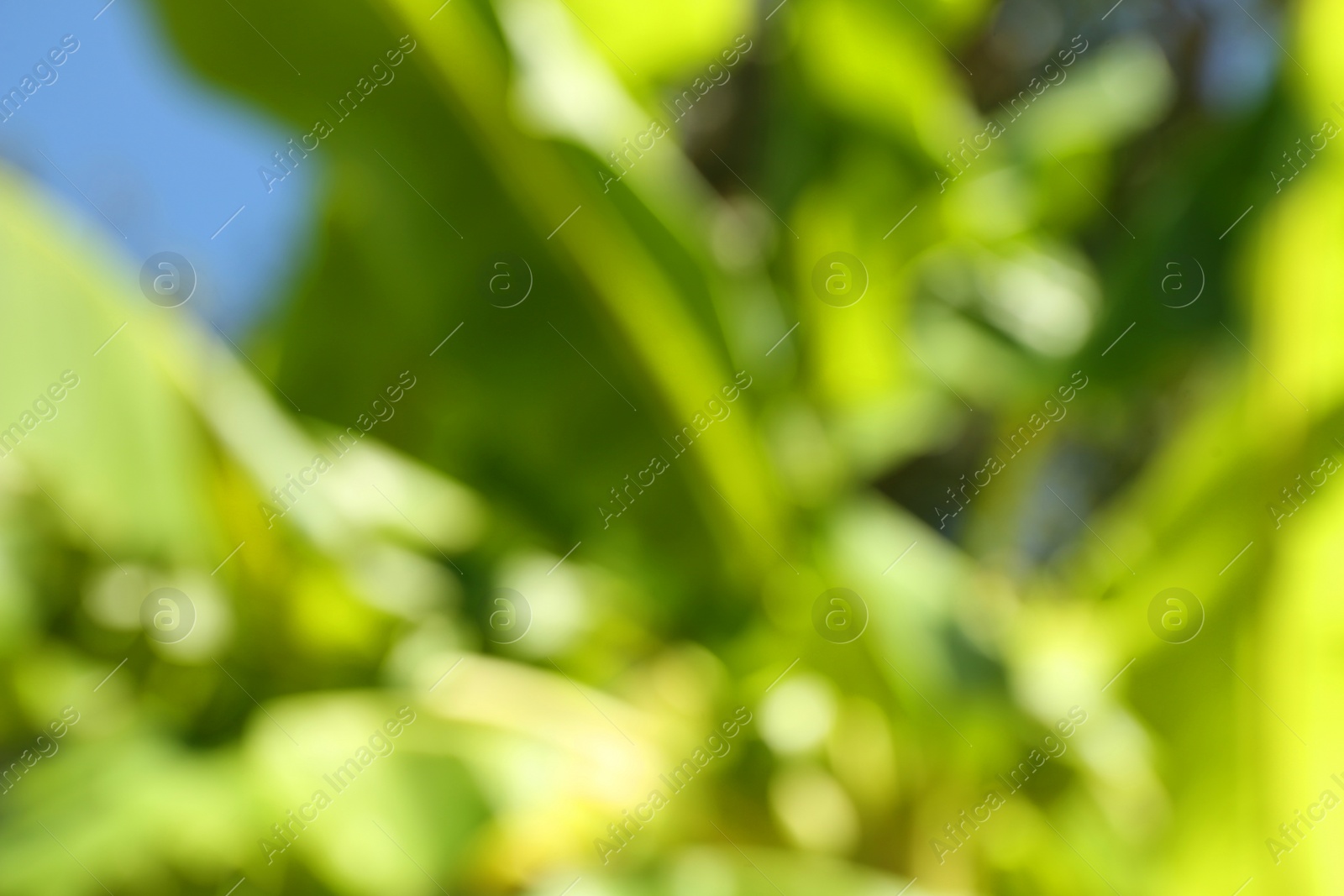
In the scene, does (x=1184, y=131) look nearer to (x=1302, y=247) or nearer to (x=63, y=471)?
(x=1302, y=247)

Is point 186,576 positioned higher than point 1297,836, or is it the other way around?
point 186,576

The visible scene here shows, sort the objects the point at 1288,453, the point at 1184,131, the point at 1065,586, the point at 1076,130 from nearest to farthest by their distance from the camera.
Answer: the point at 1288,453 → the point at 1065,586 → the point at 1076,130 → the point at 1184,131

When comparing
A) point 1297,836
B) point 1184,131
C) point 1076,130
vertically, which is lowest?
point 1297,836

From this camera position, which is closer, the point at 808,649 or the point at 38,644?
the point at 808,649

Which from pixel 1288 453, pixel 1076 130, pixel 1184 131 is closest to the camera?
pixel 1288 453

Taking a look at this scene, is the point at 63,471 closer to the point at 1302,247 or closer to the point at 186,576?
the point at 186,576

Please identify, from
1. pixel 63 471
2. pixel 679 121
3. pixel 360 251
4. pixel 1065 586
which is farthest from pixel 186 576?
pixel 679 121

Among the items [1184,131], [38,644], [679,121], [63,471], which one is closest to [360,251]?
[63,471]
